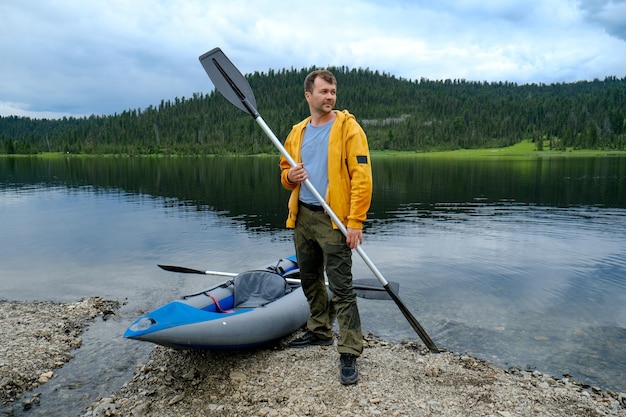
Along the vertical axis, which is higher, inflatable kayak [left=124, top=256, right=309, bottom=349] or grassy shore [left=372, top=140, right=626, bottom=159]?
grassy shore [left=372, top=140, right=626, bottom=159]

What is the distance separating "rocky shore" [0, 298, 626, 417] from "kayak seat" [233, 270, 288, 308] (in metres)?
1.02

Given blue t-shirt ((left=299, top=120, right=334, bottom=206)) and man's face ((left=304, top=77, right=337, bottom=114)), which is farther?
blue t-shirt ((left=299, top=120, right=334, bottom=206))

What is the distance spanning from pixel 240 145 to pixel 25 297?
156 meters

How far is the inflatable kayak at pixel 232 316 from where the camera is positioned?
240 inches

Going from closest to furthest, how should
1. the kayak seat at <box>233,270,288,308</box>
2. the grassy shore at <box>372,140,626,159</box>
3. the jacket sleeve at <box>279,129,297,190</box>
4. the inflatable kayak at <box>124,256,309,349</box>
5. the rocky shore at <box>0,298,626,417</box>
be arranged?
1. the rocky shore at <box>0,298,626,417</box>
2. the inflatable kayak at <box>124,256,309,349</box>
3. the jacket sleeve at <box>279,129,297,190</box>
4. the kayak seat at <box>233,270,288,308</box>
5. the grassy shore at <box>372,140,626,159</box>

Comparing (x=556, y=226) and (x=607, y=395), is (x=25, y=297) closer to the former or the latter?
(x=607, y=395)

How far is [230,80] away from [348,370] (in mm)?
4481

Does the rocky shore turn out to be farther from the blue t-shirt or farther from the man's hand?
the blue t-shirt

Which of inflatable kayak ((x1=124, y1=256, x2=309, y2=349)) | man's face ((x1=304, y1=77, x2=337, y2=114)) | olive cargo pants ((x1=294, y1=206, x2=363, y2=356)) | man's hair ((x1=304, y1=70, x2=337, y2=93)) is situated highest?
man's hair ((x1=304, y1=70, x2=337, y2=93))

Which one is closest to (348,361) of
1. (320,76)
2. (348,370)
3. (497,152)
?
(348,370)

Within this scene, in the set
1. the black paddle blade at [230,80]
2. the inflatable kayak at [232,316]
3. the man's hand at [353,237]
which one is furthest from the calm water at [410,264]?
the black paddle blade at [230,80]

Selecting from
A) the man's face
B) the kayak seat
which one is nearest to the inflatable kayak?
the kayak seat

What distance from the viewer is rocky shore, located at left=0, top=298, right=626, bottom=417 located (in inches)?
215

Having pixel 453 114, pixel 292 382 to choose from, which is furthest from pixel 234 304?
pixel 453 114
